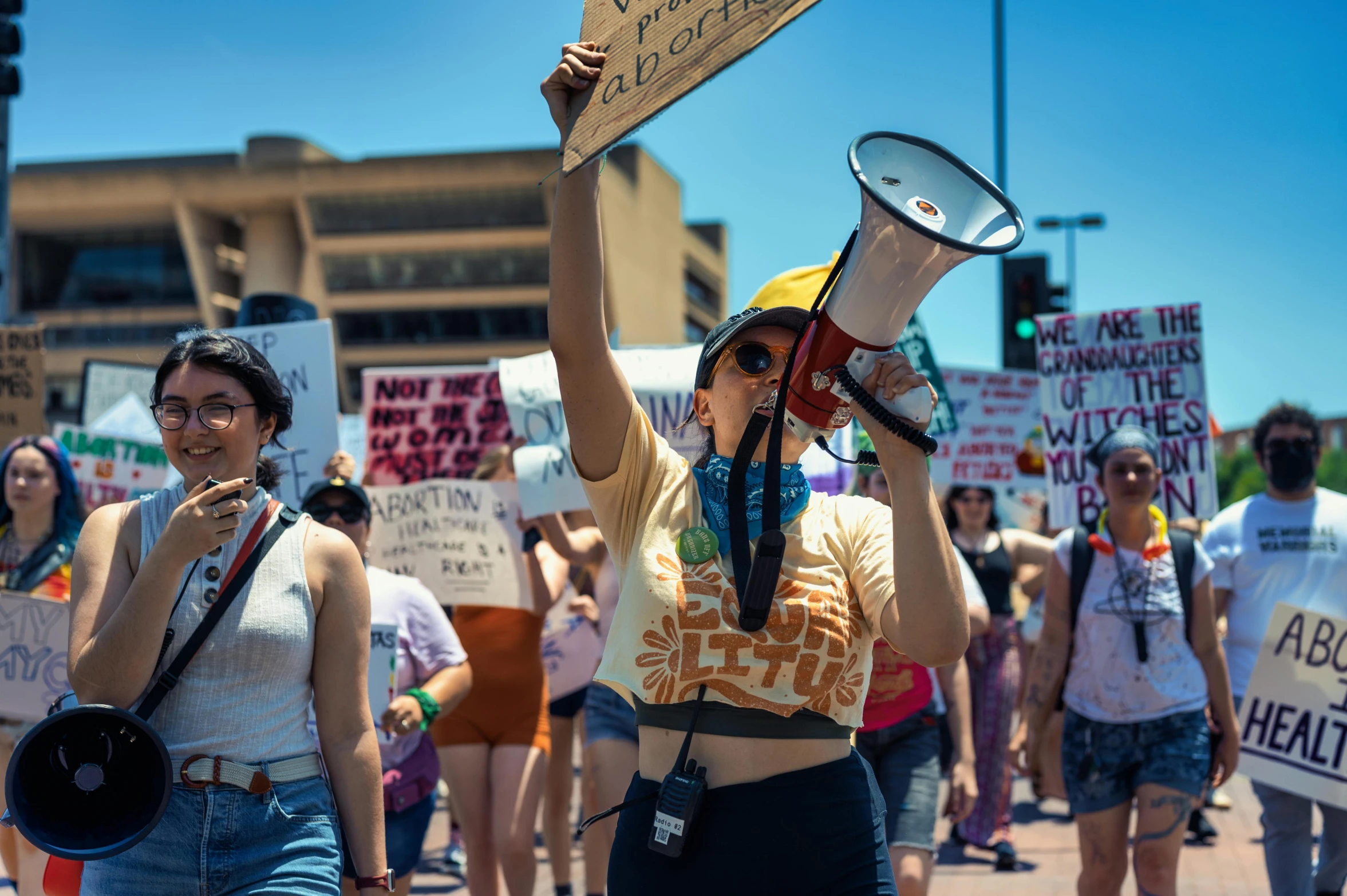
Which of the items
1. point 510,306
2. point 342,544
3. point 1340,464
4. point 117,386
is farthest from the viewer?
point 1340,464

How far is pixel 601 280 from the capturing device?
7.29 feet

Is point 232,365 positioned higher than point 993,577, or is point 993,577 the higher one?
point 232,365

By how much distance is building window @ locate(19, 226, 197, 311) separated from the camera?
183ft

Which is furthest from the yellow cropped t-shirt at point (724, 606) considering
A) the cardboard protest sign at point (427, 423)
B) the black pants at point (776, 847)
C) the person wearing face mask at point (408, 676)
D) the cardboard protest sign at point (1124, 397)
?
the cardboard protest sign at point (1124, 397)

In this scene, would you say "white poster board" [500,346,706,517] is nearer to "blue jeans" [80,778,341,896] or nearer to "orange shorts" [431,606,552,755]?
"orange shorts" [431,606,552,755]

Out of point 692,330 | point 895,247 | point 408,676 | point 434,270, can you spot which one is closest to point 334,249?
point 434,270

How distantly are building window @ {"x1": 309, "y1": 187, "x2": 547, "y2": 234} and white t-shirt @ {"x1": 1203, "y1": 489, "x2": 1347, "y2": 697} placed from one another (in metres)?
48.4

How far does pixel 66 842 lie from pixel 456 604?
3317mm

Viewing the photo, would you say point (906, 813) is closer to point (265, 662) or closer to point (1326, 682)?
point (1326, 682)

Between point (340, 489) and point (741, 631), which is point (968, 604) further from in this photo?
point (741, 631)

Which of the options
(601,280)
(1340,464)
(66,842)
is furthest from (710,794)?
(1340,464)

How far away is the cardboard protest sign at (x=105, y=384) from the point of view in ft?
36.2

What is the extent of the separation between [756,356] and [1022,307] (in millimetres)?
10673

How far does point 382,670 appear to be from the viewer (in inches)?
166
